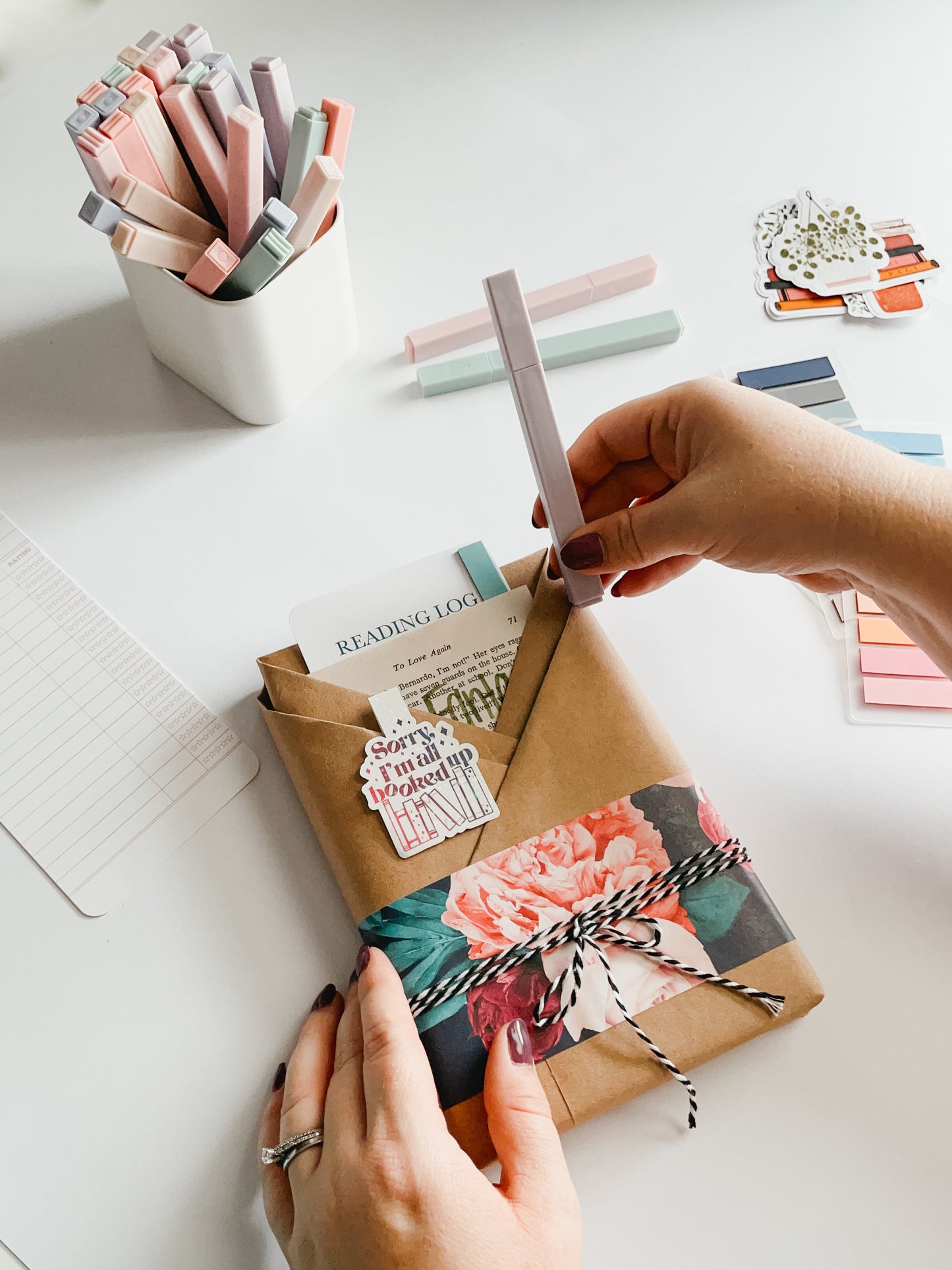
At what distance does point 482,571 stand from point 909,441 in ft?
1.15

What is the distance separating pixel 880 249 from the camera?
0.76 meters

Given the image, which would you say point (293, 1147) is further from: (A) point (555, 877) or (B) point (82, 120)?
(B) point (82, 120)

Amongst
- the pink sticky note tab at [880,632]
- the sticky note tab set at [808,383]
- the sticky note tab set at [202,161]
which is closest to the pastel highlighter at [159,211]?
the sticky note tab set at [202,161]

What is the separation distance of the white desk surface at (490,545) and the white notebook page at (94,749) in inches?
0.6

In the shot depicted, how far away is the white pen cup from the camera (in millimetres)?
570

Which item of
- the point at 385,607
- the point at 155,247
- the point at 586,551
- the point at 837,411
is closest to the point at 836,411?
the point at 837,411

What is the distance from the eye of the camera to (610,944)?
1.61 ft

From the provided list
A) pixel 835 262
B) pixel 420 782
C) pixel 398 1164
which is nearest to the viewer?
pixel 398 1164

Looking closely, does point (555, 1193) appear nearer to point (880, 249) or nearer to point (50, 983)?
point (50, 983)

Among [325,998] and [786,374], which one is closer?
[325,998]

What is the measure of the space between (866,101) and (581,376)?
444 millimetres

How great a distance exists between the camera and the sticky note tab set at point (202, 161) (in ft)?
1.70

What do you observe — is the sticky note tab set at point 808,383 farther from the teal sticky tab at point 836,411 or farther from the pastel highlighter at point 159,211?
the pastel highlighter at point 159,211

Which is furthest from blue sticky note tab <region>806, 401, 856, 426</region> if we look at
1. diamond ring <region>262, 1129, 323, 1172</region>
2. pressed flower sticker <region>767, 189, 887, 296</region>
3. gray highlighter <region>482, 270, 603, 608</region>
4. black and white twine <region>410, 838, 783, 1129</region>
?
diamond ring <region>262, 1129, 323, 1172</region>
